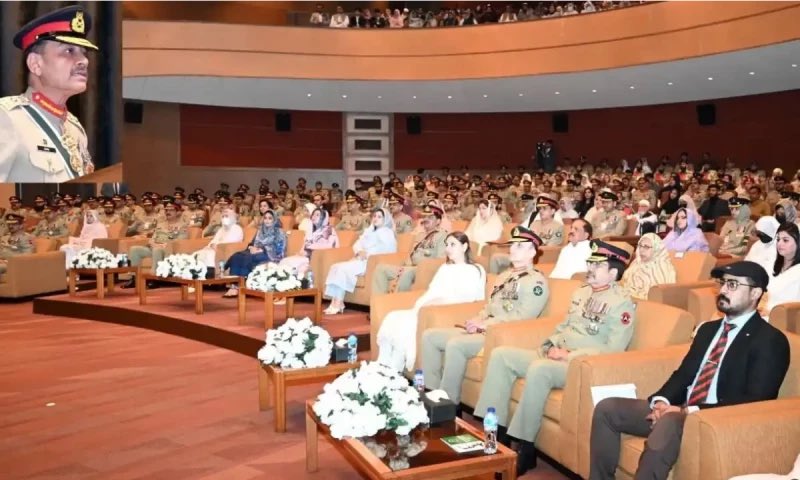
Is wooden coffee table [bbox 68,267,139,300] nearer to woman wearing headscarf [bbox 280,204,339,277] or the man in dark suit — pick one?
woman wearing headscarf [bbox 280,204,339,277]

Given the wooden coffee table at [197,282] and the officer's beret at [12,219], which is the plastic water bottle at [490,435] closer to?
the wooden coffee table at [197,282]

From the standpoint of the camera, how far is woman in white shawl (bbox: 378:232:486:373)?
16.5ft

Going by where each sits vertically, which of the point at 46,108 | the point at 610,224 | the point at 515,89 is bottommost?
the point at 610,224

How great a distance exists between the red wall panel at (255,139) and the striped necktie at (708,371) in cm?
1786

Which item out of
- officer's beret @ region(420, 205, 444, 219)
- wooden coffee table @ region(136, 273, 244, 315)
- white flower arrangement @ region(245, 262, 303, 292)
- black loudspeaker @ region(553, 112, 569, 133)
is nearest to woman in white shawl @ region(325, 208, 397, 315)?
officer's beret @ region(420, 205, 444, 219)

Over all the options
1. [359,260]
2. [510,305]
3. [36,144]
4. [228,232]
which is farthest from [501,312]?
[228,232]

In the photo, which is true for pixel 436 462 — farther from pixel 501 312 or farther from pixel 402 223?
pixel 402 223

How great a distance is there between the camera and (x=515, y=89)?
16.3 m

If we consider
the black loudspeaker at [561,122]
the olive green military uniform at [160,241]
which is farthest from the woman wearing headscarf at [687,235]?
the black loudspeaker at [561,122]

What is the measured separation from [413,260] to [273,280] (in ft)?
4.05

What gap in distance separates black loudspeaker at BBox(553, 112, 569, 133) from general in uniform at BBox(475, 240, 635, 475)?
16090 millimetres

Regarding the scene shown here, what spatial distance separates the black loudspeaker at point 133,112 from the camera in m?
18.3

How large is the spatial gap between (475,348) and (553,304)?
663 mm

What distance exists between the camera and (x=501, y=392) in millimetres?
3834
